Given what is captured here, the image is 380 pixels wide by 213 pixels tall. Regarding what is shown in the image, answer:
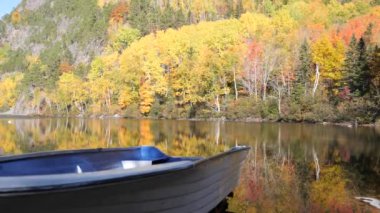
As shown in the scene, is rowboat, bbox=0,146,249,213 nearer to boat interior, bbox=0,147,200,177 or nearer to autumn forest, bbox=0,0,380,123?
boat interior, bbox=0,147,200,177

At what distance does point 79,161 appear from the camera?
30.1 feet

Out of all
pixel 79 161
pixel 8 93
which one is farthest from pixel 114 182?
pixel 8 93

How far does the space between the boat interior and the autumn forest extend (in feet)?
126

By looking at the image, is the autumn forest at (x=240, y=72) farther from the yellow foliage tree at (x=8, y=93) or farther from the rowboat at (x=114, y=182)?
the rowboat at (x=114, y=182)

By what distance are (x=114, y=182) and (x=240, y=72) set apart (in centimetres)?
6062

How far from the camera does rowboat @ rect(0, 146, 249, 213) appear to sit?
19.0ft

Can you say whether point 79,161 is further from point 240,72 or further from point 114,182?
point 240,72

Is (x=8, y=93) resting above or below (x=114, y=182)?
above

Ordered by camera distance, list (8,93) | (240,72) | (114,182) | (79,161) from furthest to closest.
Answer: (8,93)
(240,72)
(79,161)
(114,182)

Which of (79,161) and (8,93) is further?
(8,93)

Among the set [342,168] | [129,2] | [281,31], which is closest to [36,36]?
[129,2]

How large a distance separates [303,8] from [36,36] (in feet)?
399

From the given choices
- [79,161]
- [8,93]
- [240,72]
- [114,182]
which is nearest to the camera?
[114,182]

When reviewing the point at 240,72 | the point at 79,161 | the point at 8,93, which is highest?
the point at 240,72
